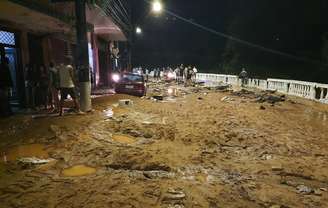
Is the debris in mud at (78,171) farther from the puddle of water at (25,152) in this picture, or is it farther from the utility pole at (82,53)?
the utility pole at (82,53)

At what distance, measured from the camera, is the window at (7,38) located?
1059 cm

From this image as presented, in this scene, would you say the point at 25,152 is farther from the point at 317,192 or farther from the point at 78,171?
the point at 317,192

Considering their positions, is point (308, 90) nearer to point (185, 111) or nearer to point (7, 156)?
point (185, 111)

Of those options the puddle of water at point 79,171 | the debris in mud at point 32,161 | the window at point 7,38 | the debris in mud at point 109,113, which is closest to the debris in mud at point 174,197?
the puddle of water at point 79,171

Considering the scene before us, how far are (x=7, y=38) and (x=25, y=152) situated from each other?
581 cm

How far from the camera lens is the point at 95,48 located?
2091 cm

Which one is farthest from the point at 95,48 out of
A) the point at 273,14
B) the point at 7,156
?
the point at 273,14

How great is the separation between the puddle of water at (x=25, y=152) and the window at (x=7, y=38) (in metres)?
5.14

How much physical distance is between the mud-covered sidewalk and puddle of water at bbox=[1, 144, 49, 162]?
0.07 ft

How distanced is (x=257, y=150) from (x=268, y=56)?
36.1 metres

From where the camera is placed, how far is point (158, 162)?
6.68m

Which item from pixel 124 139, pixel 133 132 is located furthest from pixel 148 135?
pixel 124 139

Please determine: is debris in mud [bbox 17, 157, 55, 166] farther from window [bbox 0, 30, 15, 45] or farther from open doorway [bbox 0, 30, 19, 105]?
window [bbox 0, 30, 15, 45]

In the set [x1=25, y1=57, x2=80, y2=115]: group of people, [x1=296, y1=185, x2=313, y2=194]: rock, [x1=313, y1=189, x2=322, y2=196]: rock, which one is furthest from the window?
[x1=313, y1=189, x2=322, y2=196]: rock
